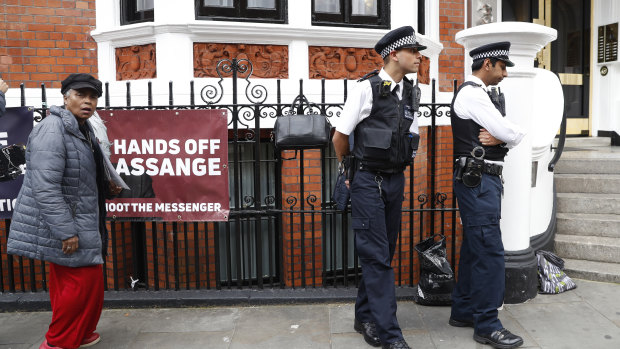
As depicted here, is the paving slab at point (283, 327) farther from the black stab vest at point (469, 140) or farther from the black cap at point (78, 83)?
the black cap at point (78, 83)

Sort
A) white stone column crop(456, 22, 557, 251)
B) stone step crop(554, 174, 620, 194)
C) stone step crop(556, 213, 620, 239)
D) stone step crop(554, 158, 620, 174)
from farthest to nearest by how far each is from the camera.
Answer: stone step crop(554, 158, 620, 174) → stone step crop(554, 174, 620, 194) → stone step crop(556, 213, 620, 239) → white stone column crop(456, 22, 557, 251)

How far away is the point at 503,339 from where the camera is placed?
3.71 m

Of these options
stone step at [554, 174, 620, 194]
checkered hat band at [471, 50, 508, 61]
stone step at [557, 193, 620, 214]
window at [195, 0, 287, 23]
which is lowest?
stone step at [557, 193, 620, 214]

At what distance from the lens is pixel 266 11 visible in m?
5.77

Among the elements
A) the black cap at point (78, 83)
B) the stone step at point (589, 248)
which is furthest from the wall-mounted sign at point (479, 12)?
the black cap at point (78, 83)

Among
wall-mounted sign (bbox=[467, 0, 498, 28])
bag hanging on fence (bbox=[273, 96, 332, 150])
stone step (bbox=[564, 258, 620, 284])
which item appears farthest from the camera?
wall-mounted sign (bbox=[467, 0, 498, 28])

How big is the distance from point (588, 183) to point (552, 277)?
194cm

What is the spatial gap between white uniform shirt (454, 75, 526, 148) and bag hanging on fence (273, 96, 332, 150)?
109cm

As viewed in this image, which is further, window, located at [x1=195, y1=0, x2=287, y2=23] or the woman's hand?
window, located at [x1=195, y1=0, x2=287, y2=23]

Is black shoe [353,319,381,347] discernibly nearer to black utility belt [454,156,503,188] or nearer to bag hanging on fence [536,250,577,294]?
black utility belt [454,156,503,188]

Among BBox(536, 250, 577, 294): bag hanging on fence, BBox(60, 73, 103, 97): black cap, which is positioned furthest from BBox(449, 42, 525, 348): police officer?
BBox(60, 73, 103, 97): black cap

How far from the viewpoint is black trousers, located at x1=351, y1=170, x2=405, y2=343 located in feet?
11.9

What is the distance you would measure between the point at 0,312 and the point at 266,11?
12.5 ft

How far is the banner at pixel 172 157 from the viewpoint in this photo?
15.1ft
